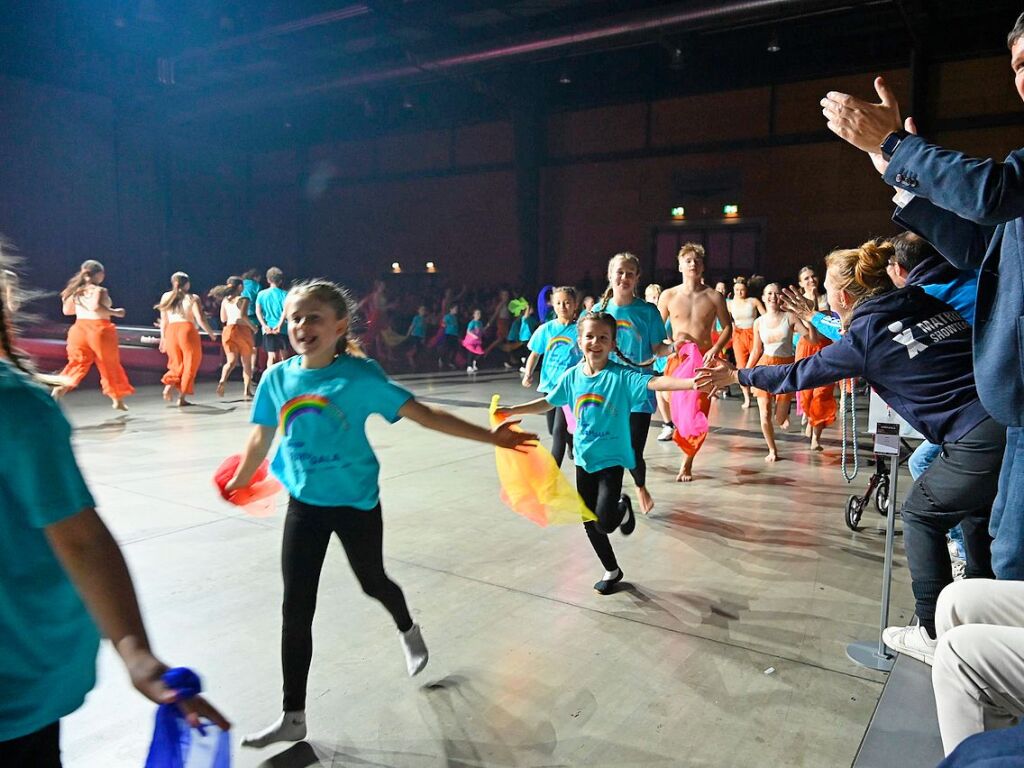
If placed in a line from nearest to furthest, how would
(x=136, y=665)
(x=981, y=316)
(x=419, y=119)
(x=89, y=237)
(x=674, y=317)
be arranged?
(x=136, y=665) < (x=981, y=316) < (x=674, y=317) < (x=89, y=237) < (x=419, y=119)

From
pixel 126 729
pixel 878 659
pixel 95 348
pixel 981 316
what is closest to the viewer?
pixel 981 316

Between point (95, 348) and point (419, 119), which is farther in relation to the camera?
point (419, 119)

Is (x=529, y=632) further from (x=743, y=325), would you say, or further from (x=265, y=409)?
(x=743, y=325)

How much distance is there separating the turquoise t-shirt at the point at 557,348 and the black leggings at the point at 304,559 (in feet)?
8.44

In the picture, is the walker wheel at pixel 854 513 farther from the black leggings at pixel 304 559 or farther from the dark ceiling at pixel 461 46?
the dark ceiling at pixel 461 46

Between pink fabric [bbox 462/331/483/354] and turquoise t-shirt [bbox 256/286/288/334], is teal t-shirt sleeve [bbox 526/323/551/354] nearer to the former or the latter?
turquoise t-shirt [bbox 256/286/288/334]

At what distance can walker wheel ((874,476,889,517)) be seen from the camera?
533 centimetres

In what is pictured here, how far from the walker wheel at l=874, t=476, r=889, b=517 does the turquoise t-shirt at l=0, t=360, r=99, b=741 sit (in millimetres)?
5268

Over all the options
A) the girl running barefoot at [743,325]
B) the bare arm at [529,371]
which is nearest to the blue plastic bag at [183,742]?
the bare arm at [529,371]

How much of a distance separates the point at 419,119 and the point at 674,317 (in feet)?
58.0

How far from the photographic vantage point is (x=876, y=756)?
2.40 metres

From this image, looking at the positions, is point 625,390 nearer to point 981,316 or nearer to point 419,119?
point 981,316

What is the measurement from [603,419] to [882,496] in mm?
2856

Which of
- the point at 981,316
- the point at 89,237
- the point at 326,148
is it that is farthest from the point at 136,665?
the point at 326,148
